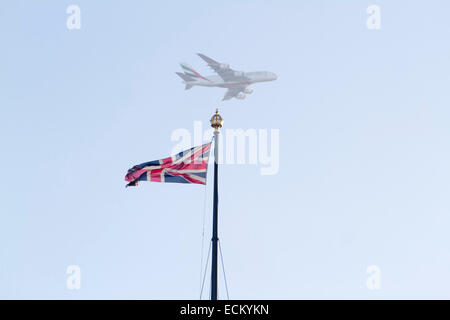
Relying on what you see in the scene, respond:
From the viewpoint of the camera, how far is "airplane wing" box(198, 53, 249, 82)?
343ft

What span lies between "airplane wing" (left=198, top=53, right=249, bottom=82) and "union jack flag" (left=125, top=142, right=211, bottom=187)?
7850cm

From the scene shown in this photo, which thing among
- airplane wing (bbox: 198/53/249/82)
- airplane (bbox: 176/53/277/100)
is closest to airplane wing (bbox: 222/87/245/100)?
airplane (bbox: 176/53/277/100)

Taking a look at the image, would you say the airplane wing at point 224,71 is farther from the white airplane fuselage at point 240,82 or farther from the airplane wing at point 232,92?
the airplane wing at point 232,92

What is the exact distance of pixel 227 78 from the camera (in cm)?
10875

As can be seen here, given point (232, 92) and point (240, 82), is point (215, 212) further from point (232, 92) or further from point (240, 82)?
point (232, 92)

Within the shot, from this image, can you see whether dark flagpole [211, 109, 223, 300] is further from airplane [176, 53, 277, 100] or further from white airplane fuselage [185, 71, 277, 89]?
white airplane fuselage [185, 71, 277, 89]

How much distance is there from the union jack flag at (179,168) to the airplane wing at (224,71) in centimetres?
7850
